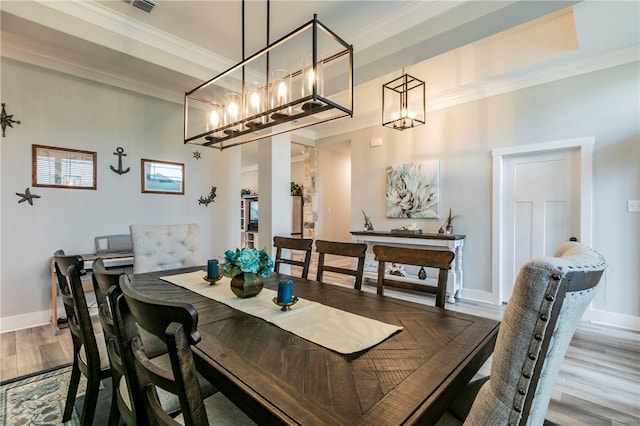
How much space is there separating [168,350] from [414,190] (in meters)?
4.44

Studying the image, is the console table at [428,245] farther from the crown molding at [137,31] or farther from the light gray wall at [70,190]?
the crown molding at [137,31]

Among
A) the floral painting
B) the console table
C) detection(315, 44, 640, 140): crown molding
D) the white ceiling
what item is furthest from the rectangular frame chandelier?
the console table

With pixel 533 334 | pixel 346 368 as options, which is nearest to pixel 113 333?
pixel 346 368

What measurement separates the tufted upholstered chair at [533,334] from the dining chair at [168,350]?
2.04 ft

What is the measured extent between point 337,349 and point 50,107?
3959 mm

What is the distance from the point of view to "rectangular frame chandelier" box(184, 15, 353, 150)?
169 centimetres

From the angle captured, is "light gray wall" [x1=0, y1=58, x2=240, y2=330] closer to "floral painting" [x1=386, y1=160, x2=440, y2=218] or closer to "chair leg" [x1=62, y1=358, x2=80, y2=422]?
"chair leg" [x1=62, y1=358, x2=80, y2=422]

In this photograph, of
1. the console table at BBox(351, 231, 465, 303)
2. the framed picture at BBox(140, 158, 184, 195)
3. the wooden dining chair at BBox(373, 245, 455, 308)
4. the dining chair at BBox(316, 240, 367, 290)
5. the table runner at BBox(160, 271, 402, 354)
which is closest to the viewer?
the table runner at BBox(160, 271, 402, 354)

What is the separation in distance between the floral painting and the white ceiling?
1.35 m

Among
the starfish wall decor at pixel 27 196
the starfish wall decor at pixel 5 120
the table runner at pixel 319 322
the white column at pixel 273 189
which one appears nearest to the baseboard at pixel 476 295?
the white column at pixel 273 189

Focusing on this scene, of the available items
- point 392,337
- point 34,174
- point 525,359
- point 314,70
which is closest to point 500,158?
point 314,70

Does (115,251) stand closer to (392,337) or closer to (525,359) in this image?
(392,337)

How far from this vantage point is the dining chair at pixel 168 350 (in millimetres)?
616

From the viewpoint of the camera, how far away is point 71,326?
1615mm
